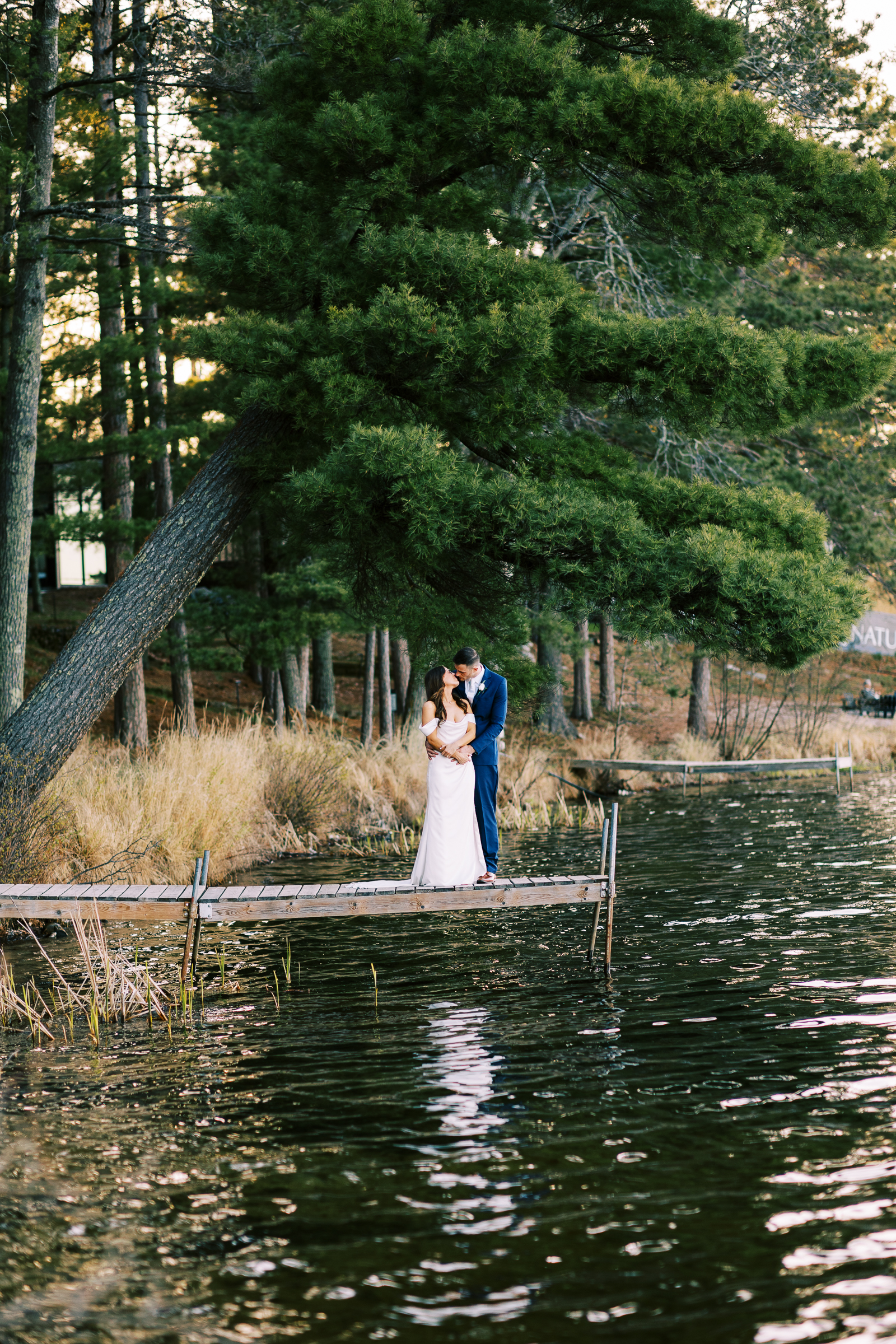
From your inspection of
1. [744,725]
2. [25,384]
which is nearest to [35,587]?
[744,725]

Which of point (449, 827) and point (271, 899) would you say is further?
point (449, 827)

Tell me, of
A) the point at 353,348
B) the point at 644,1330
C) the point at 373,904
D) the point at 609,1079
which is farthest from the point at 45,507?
the point at 644,1330

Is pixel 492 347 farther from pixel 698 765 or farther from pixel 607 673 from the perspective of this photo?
pixel 607 673

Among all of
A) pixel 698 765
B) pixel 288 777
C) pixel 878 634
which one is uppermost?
pixel 878 634

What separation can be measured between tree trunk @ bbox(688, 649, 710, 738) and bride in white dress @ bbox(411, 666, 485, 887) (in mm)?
19001

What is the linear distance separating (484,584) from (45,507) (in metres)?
21.4

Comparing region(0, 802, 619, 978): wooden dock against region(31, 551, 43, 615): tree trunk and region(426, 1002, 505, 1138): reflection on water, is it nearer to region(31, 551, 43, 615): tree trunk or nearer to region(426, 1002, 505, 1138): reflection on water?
region(426, 1002, 505, 1138): reflection on water

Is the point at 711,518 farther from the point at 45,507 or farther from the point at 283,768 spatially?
the point at 45,507

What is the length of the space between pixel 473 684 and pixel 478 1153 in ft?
16.3

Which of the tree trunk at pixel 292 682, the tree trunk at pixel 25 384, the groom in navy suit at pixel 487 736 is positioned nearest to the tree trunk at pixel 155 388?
the tree trunk at pixel 292 682

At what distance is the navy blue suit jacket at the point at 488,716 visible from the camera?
10.1 meters

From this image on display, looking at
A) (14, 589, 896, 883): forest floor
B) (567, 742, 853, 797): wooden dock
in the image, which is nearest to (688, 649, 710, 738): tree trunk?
(14, 589, 896, 883): forest floor

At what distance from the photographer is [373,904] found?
29.3 feet

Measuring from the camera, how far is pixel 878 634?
51.5 meters
